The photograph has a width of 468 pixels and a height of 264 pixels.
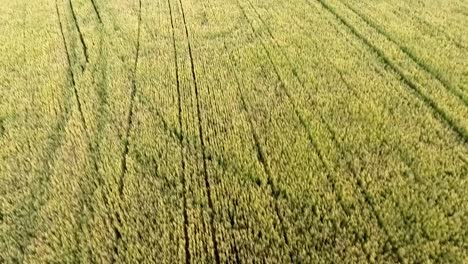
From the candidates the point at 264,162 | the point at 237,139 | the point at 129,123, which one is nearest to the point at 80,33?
the point at 129,123

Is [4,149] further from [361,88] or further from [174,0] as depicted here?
[174,0]

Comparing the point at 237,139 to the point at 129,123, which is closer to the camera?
the point at 237,139

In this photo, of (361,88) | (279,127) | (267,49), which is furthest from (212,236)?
(267,49)

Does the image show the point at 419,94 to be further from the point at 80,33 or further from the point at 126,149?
the point at 80,33

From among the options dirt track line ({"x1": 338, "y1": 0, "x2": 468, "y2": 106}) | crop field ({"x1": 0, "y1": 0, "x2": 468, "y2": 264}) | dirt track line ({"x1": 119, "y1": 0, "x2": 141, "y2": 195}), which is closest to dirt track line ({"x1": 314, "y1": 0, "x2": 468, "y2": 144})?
crop field ({"x1": 0, "y1": 0, "x2": 468, "y2": 264})

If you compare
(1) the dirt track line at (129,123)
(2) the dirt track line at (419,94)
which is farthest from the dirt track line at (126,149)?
(2) the dirt track line at (419,94)

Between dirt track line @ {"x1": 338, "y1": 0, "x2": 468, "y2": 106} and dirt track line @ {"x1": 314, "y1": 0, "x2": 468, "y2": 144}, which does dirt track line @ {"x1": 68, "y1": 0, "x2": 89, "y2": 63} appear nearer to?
dirt track line @ {"x1": 314, "y1": 0, "x2": 468, "y2": 144}

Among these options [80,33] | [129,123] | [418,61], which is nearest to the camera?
[129,123]

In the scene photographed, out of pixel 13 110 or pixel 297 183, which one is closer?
pixel 297 183
